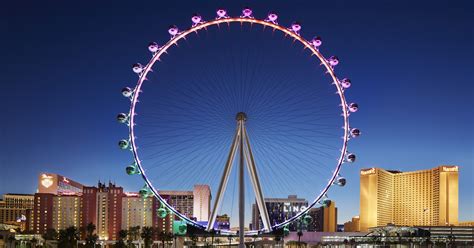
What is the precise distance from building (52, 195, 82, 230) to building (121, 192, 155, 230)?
10.5 metres

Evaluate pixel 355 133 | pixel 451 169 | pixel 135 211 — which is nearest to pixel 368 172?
pixel 451 169

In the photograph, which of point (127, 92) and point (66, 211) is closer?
point (127, 92)

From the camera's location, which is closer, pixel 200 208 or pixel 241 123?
pixel 241 123

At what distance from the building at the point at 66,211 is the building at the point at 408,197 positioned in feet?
224

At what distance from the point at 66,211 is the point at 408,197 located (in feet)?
274

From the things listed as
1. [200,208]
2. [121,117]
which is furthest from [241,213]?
[200,208]

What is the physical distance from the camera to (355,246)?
131 m

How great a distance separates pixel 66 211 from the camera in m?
154

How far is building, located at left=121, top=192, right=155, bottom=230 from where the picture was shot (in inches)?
5950

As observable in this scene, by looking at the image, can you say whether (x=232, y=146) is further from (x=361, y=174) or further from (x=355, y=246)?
(x=361, y=174)

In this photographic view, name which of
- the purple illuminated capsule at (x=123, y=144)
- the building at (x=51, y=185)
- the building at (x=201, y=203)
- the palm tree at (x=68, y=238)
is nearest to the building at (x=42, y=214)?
the building at (x=51, y=185)

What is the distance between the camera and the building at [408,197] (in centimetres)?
16312

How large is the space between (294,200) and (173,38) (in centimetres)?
16565

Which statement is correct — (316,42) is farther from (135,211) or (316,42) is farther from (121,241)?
(135,211)
